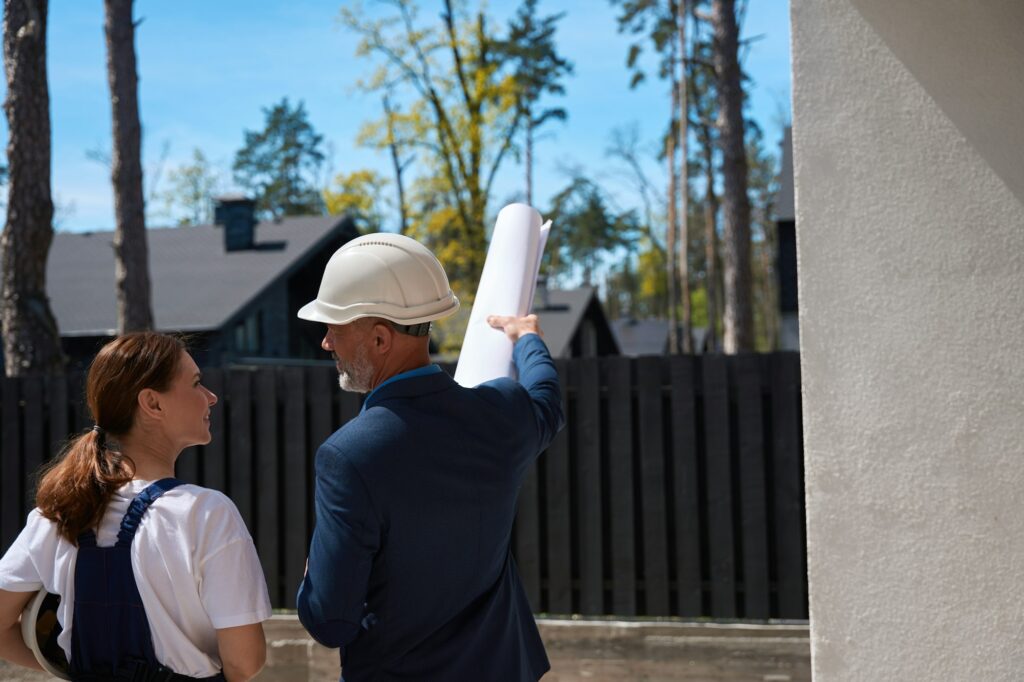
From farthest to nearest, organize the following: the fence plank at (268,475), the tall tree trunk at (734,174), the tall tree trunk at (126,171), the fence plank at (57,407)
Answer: the tall tree trunk at (734,174) < the tall tree trunk at (126,171) < the fence plank at (57,407) < the fence plank at (268,475)

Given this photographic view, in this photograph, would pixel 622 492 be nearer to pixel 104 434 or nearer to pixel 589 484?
pixel 589 484

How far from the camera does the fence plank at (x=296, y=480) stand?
670 centimetres

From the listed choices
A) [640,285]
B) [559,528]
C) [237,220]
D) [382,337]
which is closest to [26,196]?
[559,528]

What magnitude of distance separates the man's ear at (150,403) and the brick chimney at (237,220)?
22.9 m

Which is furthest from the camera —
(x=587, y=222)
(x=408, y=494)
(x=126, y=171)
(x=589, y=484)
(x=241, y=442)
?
(x=587, y=222)

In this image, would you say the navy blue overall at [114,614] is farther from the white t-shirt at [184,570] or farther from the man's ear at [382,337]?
the man's ear at [382,337]

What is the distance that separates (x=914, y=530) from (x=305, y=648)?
3.99 metres

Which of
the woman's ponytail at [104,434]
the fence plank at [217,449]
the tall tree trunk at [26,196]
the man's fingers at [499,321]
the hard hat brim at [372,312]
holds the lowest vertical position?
the fence plank at [217,449]

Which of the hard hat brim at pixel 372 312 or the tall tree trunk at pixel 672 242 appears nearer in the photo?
the hard hat brim at pixel 372 312

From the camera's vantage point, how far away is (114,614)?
2105mm

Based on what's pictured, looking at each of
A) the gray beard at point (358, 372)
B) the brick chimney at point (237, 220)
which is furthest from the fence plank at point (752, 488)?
the brick chimney at point (237, 220)

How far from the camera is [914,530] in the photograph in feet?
9.85

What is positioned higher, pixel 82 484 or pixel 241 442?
pixel 82 484

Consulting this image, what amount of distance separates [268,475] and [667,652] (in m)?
2.82
